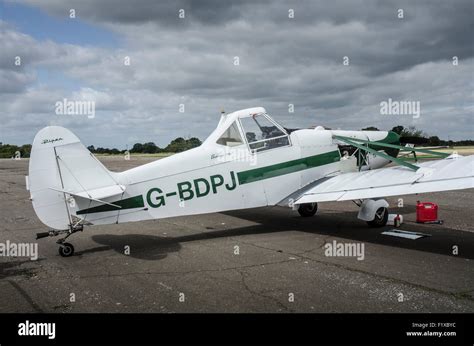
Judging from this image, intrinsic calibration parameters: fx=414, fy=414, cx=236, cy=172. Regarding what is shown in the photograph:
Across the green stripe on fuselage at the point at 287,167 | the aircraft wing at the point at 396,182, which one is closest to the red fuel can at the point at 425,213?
the aircraft wing at the point at 396,182

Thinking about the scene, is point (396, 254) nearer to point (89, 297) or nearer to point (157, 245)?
point (157, 245)

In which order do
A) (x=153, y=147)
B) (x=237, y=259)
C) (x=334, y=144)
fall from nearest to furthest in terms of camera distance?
(x=237, y=259), (x=334, y=144), (x=153, y=147)

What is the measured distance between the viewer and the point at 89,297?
18.7ft

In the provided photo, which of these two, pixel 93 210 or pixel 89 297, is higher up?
pixel 93 210

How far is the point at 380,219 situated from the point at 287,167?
8.79ft

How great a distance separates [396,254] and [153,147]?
102718mm

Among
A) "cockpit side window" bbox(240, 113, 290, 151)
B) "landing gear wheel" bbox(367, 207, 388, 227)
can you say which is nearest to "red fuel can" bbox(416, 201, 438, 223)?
"landing gear wheel" bbox(367, 207, 388, 227)

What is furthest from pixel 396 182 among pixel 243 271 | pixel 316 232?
pixel 243 271

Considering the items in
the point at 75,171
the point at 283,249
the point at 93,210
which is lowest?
the point at 283,249

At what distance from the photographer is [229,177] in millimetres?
9039

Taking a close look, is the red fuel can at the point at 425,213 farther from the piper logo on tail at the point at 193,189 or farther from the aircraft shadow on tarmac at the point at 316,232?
the piper logo on tail at the point at 193,189
